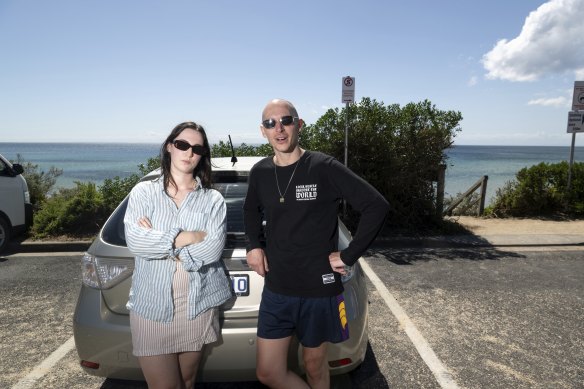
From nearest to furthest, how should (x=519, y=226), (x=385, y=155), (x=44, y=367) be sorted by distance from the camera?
(x=44, y=367) < (x=385, y=155) < (x=519, y=226)

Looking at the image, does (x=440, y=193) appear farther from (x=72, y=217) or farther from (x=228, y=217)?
(x=72, y=217)

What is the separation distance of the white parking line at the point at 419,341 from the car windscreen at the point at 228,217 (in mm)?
1860

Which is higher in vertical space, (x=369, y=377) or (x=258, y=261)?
(x=258, y=261)

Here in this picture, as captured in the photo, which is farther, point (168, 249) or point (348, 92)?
point (348, 92)

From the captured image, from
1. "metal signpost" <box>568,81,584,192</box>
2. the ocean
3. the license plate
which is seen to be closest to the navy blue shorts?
the license plate

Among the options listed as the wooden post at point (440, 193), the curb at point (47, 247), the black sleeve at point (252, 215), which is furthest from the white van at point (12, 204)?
the wooden post at point (440, 193)

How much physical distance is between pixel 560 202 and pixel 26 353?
10.8 metres

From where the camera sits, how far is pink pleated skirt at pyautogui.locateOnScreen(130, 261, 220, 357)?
6.24ft

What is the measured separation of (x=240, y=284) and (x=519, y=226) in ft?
26.9

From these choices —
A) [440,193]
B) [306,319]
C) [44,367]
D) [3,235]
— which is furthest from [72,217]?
[440,193]

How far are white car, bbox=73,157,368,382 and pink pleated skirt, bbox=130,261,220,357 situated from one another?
252 mm

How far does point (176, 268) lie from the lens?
1932 mm

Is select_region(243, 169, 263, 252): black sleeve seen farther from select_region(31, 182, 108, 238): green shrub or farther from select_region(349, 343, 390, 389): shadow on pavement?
select_region(31, 182, 108, 238): green shrub

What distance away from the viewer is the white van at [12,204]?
21.5ft
